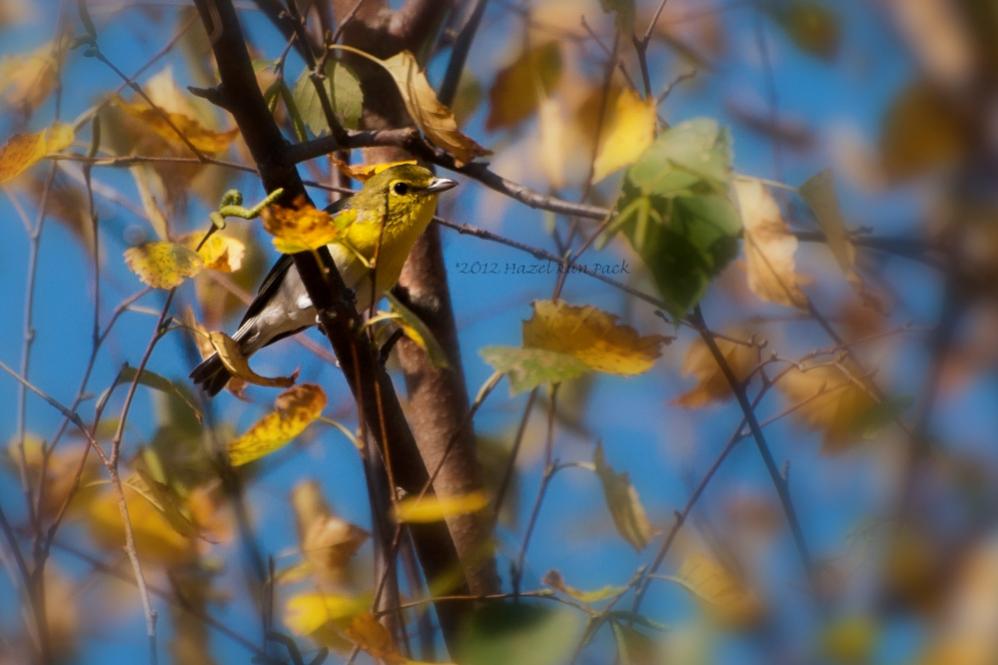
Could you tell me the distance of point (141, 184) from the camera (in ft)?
4.21

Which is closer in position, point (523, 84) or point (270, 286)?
point (523, 84)

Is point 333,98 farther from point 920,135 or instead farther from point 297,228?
point 920,135

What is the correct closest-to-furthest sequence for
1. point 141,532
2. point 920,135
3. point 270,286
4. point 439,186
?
1. point 920,135
2. point 141,532
3. point 439,186
4. point 270,286

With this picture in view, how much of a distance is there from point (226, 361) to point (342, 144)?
0.24 metres

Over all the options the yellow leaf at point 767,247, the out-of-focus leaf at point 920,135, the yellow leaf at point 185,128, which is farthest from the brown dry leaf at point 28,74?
the out-of-focus leaf at point 920,135

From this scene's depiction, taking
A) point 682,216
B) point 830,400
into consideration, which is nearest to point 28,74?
point 682,216

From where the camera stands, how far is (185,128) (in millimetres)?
1188

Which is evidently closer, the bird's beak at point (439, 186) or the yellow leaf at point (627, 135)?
the yellow leaf at point (627, 135)

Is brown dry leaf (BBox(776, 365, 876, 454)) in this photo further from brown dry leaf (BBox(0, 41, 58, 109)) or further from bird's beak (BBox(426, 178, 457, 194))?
brown dry leaf (BBox(0, 41, 58, 109))

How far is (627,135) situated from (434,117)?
0.62 ft

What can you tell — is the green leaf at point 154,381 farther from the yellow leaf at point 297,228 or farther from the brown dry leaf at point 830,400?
the brown dry leaf at point 830,400

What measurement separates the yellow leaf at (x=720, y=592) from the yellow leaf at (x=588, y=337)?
0.62ft

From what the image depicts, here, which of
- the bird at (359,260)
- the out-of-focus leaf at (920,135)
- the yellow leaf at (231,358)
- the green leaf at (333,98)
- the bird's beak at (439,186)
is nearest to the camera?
the out-of-focus leaf at (920,135)

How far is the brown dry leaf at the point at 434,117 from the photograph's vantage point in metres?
1.00
